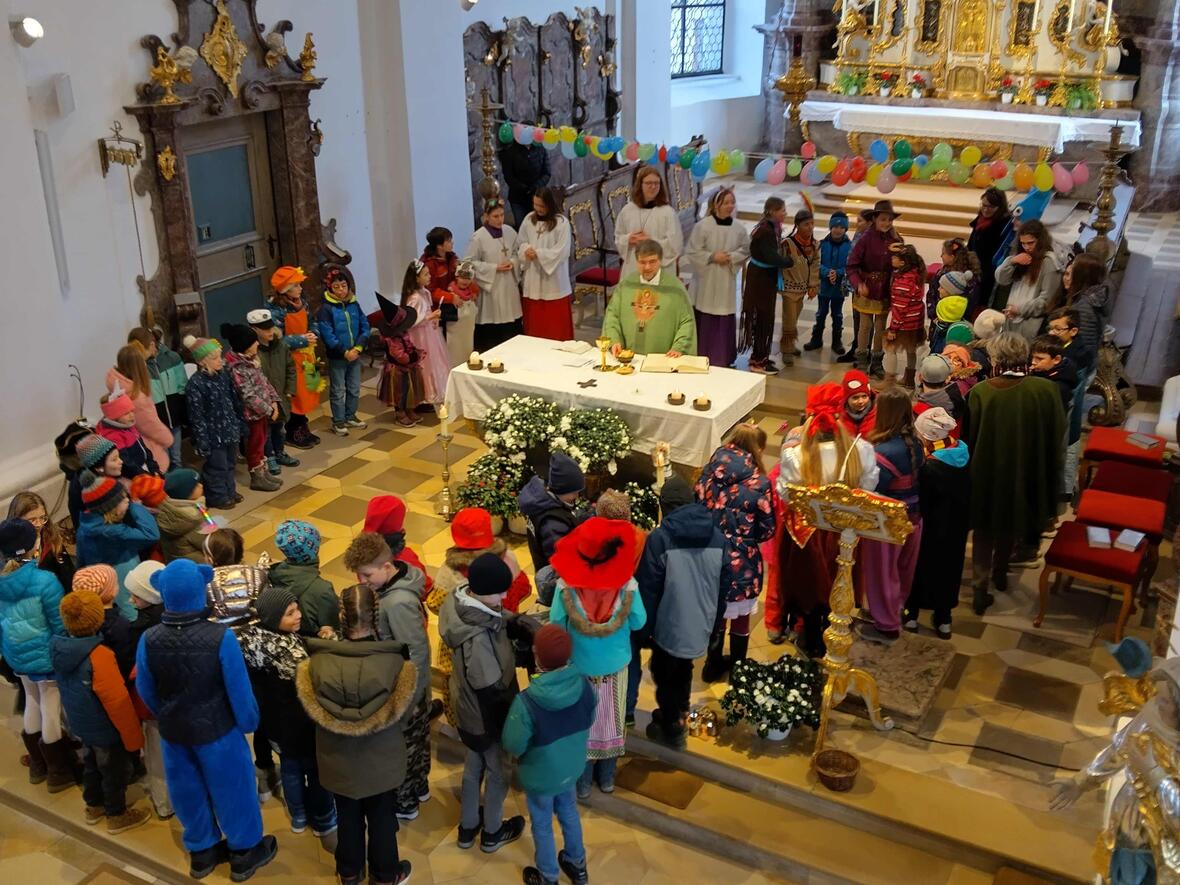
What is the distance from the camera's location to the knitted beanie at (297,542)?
17.1ft

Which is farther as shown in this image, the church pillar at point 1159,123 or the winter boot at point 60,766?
the church pillar at point 1159,123

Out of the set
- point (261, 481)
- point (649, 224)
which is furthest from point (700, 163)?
point (261, 481)

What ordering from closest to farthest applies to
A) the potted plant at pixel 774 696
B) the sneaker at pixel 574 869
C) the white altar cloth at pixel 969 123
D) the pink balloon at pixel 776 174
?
the sneaker at pixel 574 869, the potted plant at pixel 774 696, the pink balloon at pixel 776 174, the white altar cloth at pixel 969 123

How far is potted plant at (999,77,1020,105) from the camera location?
16844 millimetres

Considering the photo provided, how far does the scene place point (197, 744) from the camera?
4.92m

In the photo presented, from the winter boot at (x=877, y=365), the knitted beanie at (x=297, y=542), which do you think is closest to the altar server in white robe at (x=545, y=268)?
the winter boot at (x=877, y=365)

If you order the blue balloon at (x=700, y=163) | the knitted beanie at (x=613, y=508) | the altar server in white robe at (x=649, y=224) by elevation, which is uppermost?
the blue balloon at (x=700, y=163)

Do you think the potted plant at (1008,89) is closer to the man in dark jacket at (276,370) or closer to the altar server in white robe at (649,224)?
the altar server in white robe at (649,224)

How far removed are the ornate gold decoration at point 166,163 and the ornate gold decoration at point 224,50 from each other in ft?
2.77

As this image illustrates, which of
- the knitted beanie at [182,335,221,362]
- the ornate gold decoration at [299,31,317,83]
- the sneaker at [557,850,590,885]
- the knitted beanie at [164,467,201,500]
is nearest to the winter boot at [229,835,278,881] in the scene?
the sneaker at [557,850,590,885]

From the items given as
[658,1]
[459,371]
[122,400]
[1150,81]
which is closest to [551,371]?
[459,371]

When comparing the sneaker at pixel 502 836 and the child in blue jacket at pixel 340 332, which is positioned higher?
the child in blue jacket at pixel 340 332

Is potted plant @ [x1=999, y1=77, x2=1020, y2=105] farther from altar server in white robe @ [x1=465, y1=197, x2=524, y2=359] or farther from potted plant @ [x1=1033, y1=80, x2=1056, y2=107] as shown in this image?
altar server in white robe @ [x1=465, y1=197, x2=524, y2=359]

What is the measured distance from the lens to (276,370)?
8781mm
